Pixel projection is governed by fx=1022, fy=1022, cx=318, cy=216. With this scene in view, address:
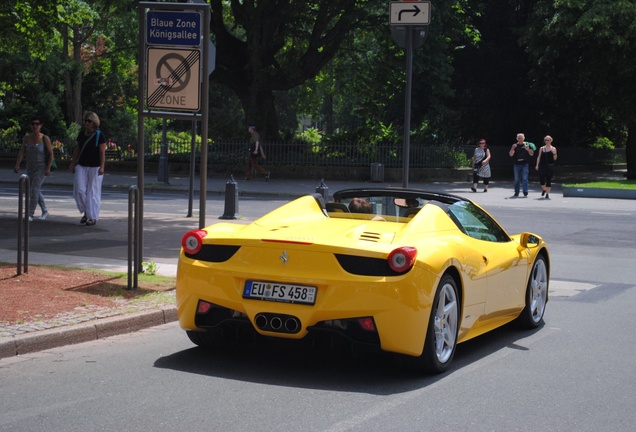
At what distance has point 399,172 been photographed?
115 ft

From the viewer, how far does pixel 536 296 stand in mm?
9055

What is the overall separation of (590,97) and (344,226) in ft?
113

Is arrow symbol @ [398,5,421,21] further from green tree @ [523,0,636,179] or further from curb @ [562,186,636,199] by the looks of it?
green tree @ [523,0,636,179]

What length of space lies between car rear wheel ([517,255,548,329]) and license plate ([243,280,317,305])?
9.07 feet

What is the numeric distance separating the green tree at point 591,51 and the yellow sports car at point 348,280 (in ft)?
93.4

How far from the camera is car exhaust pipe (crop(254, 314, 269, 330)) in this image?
6867 mm

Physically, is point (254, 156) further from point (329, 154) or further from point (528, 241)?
point (528, 241)

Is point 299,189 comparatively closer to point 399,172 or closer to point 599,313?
point 399,172

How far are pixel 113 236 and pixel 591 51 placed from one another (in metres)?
24.9

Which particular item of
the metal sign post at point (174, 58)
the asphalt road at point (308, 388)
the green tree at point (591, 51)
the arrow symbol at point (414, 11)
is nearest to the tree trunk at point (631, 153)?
the green tree at point (591, 51)

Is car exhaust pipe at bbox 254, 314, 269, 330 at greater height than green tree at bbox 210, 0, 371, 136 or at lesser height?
lesser

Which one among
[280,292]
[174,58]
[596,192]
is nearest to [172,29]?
[174,58]

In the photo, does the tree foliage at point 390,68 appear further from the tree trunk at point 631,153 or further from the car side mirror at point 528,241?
the car side mirror at point 528,241

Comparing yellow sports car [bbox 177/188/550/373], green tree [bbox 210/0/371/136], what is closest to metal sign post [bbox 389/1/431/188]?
yellow sports car [bbox 177/188/550/373]
